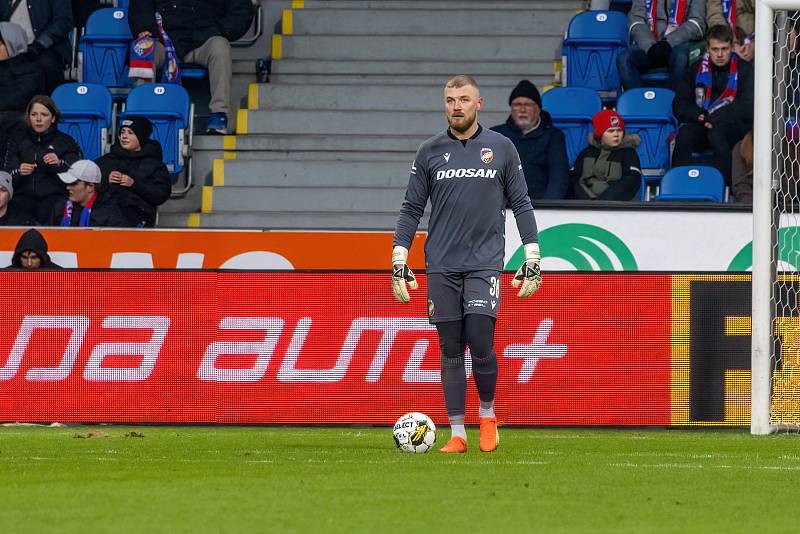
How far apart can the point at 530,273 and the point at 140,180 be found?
7618 mm

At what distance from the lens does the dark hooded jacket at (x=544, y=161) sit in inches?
600

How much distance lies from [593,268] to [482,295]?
502 centimetres

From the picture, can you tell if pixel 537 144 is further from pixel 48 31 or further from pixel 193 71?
pixel 48 31

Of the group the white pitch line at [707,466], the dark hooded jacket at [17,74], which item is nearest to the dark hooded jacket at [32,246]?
the dark hooded jacket at [17,74]

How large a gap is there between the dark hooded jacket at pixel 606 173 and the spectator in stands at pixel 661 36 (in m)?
1.77

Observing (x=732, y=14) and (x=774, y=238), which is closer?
(x=774, y=238)

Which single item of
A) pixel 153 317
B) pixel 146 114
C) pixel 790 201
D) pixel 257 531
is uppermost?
pixel 146 114

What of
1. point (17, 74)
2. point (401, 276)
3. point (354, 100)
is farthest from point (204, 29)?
point (401, 276)

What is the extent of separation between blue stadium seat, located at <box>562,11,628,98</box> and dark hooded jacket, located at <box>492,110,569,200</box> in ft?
7.35

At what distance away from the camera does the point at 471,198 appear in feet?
29.4

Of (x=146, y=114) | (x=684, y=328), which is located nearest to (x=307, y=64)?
(x=146, y=114)

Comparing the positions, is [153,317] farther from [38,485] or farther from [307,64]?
[307,64]

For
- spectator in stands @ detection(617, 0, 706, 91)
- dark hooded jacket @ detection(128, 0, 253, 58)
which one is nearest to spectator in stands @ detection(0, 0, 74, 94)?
dark hooded jacket @ detection(128, 0, 253, 58)

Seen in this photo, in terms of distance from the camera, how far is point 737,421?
39.0ft
